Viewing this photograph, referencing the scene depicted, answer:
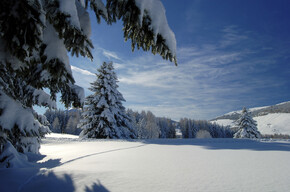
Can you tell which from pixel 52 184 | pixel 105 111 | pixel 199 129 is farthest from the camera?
pixel 199 129

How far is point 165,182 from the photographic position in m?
1.91

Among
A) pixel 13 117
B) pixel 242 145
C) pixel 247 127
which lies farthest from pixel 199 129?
pixel 13 117

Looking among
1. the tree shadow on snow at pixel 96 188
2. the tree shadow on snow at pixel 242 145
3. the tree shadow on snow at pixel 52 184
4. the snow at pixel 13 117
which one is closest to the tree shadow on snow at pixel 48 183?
the tree shadow on snow at pixel 52 184

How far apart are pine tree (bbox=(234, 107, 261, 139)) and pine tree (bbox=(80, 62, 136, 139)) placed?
66.7ft

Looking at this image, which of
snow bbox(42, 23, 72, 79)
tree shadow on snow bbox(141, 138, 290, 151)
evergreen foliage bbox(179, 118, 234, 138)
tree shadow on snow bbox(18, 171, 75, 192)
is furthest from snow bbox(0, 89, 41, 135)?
evergreen foliage bbox(179, 118, 234, 138)

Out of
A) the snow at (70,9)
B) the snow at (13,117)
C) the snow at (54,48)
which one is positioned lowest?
the snow at (13,117)

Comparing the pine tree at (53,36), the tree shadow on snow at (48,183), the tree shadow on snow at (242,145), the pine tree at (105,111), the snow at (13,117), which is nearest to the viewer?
the pine tree at (53,36)

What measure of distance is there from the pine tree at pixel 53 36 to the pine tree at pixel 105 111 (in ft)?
41.0

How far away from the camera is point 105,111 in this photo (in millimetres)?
15523

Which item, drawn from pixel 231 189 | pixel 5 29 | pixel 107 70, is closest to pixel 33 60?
pixel 5 29

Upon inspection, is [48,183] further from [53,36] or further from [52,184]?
[53,36]

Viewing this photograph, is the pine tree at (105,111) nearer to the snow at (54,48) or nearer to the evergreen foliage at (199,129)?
the snow at (54,48)

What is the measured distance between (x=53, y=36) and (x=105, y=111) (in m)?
14.0

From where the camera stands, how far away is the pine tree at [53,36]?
144cm
